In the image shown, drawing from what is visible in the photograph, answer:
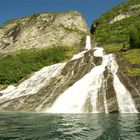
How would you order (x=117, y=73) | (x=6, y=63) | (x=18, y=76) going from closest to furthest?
(x=117, y=73), (x=18, y=76), (x=6, y=63)

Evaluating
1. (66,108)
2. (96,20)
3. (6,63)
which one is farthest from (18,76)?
(96,20)

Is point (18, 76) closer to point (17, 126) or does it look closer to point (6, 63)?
point (6, 63)

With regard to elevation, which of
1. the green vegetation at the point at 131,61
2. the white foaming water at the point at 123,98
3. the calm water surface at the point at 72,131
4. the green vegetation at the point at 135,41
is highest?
the green vegetation at the point at 135,41

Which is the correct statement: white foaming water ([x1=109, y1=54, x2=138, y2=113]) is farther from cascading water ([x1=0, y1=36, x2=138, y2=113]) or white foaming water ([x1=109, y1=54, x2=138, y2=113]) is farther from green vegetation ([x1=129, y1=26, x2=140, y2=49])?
green vegetation ([x1=129, y1=26, x2=140, y2=49])

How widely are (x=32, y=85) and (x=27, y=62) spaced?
32.8 meters

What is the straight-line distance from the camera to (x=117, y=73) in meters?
66.4

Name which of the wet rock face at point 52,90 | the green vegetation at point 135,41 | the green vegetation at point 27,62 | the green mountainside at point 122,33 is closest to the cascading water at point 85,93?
the wet rock face at point 52,90

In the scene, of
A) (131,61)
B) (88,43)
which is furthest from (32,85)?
(88,43)

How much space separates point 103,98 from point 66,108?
638cm

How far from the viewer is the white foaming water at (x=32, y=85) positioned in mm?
67906

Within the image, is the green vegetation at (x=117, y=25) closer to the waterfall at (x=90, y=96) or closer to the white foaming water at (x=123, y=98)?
the waterfall at (x=90, y=96)

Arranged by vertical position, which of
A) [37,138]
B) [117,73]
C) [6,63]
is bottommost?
[37,138]

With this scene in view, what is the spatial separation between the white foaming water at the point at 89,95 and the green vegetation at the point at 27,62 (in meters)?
24.5

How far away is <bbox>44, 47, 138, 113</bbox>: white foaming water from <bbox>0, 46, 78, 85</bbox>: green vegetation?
24.5 meters
